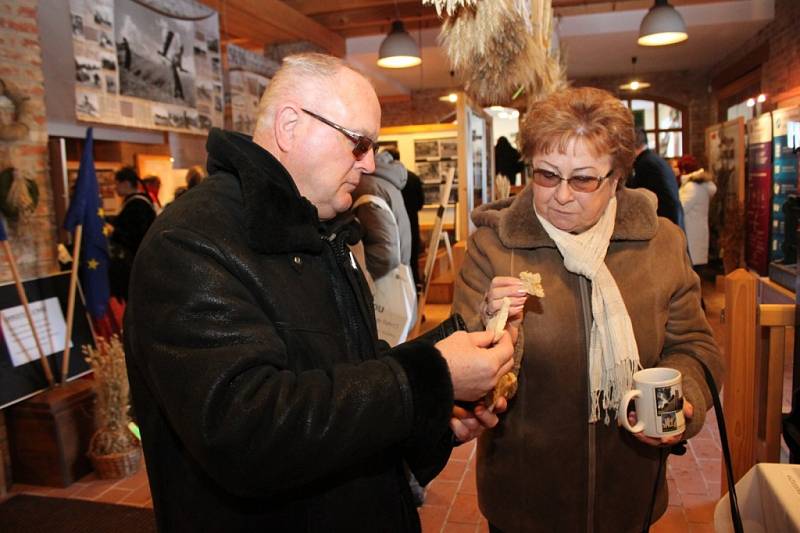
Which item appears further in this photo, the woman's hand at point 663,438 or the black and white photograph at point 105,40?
the black and white photograph at point 105,40

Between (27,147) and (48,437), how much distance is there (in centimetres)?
175

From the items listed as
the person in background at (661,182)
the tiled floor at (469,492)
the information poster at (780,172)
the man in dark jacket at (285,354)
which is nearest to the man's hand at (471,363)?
the man in dark jacket at (285,354)

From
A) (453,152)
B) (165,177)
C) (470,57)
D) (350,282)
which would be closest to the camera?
(350,282)

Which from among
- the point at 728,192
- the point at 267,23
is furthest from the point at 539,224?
the point at 728,192

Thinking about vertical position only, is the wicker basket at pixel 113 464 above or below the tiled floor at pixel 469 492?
above

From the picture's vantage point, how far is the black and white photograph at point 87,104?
14.6 feet

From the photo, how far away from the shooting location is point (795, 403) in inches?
59.3

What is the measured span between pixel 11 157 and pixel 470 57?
2926 millimetres

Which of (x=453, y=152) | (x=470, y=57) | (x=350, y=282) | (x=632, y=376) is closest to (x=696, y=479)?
(x=632, y=376)

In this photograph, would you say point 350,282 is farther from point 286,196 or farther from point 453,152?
point 453,152

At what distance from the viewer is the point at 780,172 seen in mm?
7637

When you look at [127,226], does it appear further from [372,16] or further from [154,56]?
[372,16]

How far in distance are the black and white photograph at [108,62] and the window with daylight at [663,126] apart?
11.7m

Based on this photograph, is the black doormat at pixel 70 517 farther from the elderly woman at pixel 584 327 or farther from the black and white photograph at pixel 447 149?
the black and white photograph at pixel 447 149
